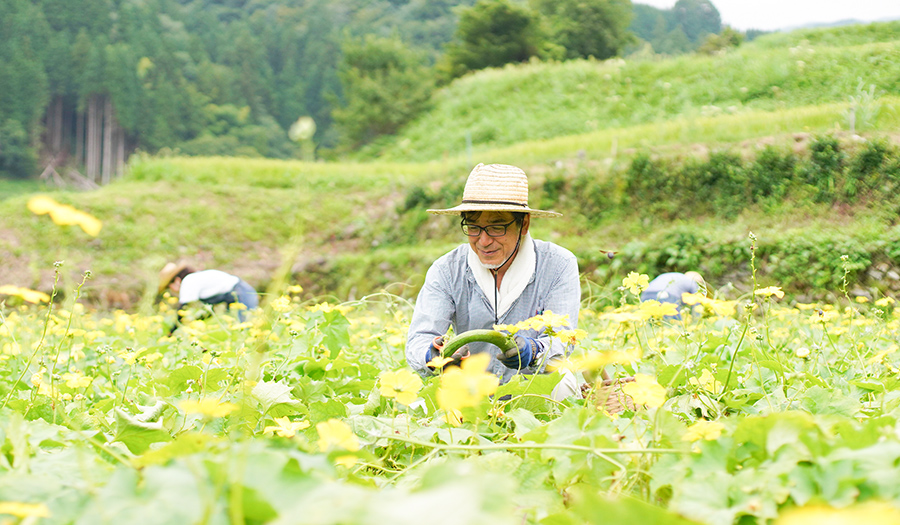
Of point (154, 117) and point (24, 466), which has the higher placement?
point (24, 466)

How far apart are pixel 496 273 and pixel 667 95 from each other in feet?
32.4

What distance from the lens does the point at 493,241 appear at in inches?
77.9

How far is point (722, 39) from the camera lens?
18438 mm

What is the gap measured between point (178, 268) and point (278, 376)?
354 cm

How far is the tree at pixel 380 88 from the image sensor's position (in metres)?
15.8

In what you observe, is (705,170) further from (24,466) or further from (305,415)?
(24,466)

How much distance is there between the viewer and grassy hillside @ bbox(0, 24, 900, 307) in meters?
5.32

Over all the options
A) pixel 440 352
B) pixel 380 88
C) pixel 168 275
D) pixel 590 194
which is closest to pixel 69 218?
pixel 440 352

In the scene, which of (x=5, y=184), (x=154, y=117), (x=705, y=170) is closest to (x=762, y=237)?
(x=705, y=170)

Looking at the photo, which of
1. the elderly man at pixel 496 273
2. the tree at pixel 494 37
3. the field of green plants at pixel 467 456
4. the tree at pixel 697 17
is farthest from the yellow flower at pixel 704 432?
the tree at pixel 697 17

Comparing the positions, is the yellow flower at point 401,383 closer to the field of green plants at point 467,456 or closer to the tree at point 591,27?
the field of green plants at point 467,456

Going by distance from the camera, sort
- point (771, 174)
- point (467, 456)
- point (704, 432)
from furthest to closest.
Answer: point (771, 174)
point (467, 456)
point (704, 432)

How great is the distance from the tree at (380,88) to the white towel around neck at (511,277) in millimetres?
13850

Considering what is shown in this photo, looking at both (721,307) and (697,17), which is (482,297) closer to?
(721,307)
